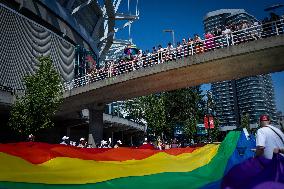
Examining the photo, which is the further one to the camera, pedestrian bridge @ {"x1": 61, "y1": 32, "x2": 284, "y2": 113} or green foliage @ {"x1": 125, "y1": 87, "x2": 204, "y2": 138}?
green foliage @ {"x1": 125, "y1": 87, "x2": 204, "y2": 138}

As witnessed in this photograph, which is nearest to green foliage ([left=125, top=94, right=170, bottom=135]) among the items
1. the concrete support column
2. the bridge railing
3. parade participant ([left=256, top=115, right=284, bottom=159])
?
the concrete support column

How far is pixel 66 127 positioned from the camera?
48.6 metres

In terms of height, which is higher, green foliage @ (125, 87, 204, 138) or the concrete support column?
green foliage @ (125, 87, 204, 138)

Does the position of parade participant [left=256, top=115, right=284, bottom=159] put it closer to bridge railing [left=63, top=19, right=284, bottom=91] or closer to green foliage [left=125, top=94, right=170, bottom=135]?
bridge railing [left=63, top=19, right=284, bottom=91]

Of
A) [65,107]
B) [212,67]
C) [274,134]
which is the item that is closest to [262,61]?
[212,67]

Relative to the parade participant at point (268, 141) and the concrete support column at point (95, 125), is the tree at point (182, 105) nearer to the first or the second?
the concrete support column at point (95, 125)

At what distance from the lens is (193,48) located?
24.1m

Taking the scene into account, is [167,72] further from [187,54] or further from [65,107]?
[65,107]

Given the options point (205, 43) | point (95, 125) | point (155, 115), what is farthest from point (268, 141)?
point (155, 115)

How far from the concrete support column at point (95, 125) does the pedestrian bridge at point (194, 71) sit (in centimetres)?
126

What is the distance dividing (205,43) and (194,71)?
250 centimetres

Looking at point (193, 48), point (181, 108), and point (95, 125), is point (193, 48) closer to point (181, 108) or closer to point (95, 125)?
point (95, 125)

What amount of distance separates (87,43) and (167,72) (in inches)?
1449

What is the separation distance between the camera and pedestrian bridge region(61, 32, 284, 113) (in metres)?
21.2
